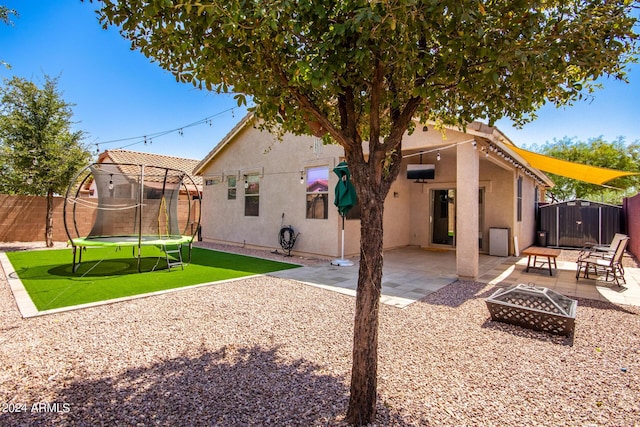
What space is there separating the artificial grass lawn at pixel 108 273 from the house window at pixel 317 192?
2.08 m

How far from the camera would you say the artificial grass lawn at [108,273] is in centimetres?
571

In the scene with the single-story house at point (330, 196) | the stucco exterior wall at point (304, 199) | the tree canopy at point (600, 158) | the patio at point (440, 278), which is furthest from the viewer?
the tree canopy at point (600, 158)

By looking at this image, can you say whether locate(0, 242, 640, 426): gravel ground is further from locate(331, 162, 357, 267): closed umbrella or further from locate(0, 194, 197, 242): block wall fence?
locate(0, 194, 197, 242): block wall fence

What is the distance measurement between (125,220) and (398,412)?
30.1ft

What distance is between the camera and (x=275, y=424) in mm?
2344

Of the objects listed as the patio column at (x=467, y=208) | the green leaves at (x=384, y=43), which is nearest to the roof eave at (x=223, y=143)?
the patio column at (x=467, y=208)

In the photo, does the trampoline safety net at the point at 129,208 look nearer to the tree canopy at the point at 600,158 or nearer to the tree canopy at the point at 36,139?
the tree canopy at the point at 36,139

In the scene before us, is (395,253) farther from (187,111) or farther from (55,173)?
(55,173)

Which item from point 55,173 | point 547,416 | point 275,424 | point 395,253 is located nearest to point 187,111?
point 55,173

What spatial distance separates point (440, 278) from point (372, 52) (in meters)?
6.32

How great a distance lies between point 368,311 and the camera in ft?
7.79

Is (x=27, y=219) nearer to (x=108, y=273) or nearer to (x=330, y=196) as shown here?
(x=108, y=273)

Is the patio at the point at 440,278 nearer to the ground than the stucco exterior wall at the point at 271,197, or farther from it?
nearer to the ground

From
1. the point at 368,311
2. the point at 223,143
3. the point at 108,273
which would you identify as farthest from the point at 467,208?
the point at 223,143
